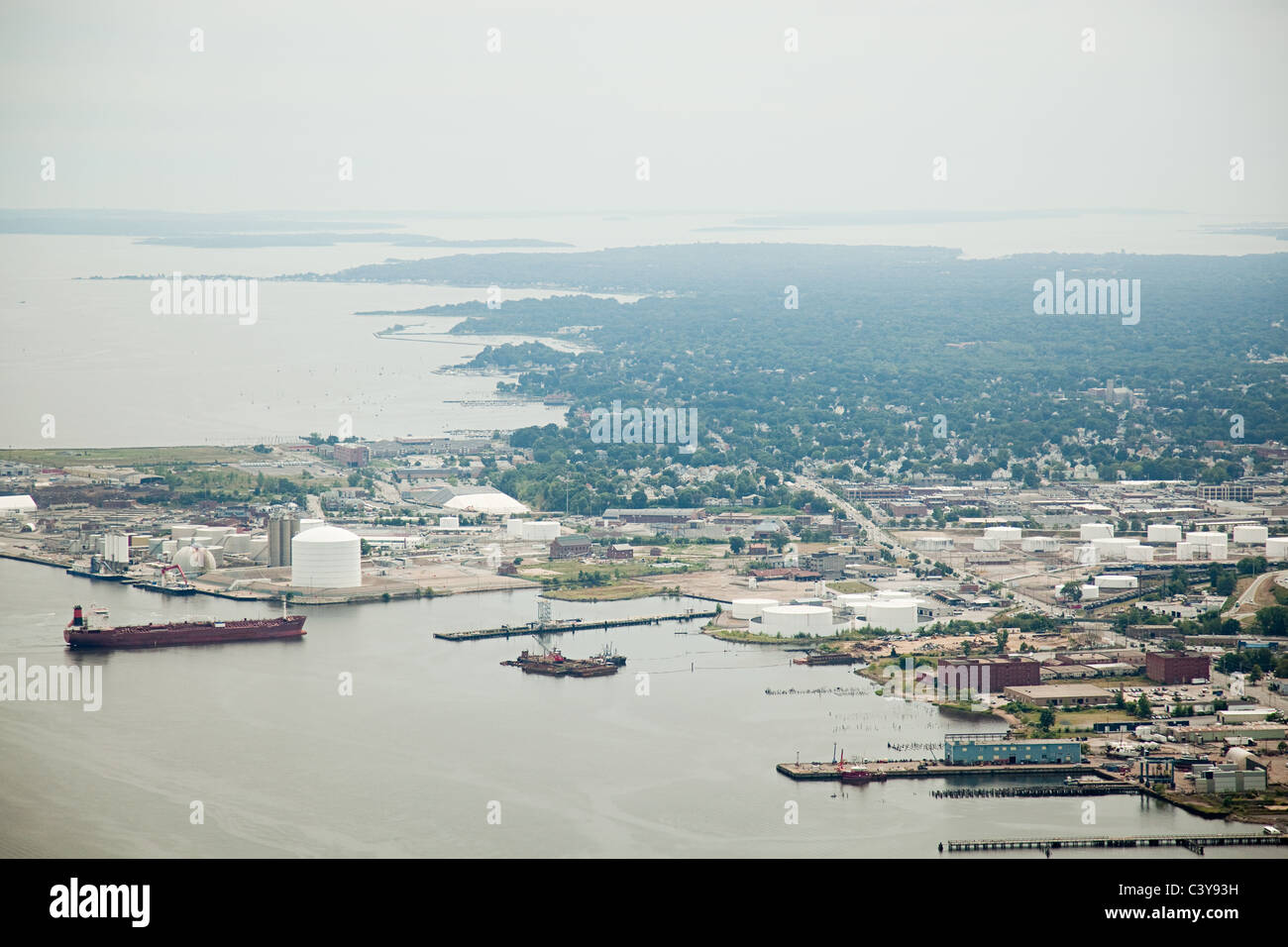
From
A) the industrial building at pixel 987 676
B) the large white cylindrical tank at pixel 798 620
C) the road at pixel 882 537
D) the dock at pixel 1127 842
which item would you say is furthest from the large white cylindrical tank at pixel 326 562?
the dock at pixel 1127 842

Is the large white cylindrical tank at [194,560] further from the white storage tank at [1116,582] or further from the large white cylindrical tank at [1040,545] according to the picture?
the white storage tank at [1116,582]

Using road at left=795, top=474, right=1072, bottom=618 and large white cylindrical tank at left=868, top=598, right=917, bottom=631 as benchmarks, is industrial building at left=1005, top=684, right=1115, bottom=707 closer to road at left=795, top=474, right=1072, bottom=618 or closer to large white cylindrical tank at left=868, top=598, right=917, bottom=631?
large white cylindrical tank at left=868, top=598, right=917, bottom=631

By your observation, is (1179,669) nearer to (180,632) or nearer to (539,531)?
(180,632)

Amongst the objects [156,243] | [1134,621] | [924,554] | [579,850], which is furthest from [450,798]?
[156,243]

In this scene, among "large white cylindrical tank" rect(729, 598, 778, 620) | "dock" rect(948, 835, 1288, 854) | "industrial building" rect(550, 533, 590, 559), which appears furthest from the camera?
"industrial building" rect(550, 533, 590, 559)

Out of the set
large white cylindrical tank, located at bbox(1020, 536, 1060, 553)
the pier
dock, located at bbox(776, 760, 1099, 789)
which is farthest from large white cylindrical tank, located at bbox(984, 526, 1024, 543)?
the pier
